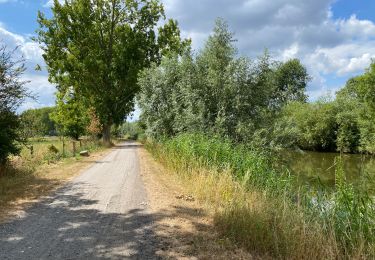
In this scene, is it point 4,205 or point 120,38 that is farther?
point 120,38

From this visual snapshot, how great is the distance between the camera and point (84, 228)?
23.7 ft

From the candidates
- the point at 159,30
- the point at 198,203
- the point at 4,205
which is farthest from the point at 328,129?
Result: the point at 4,205

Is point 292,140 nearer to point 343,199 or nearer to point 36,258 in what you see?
point 343,199

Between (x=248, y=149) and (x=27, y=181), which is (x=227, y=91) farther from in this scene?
(x=27, y=181)

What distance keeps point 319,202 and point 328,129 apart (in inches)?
1539

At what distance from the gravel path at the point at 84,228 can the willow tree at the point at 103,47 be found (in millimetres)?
29969

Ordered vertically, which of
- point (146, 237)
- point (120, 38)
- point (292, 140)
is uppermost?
point (120, 38)

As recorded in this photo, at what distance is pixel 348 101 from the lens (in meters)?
43.8

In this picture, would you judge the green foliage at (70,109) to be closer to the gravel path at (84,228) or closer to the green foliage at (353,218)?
the gravel path at (84,228)

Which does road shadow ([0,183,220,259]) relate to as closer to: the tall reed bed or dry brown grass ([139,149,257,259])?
dry brown grass ([139,149,257,259])

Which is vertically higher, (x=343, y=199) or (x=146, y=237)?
(x=343, y=199)

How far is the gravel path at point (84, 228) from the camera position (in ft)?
19.4

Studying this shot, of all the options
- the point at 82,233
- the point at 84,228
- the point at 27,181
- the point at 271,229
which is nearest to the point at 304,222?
the point at 271,229

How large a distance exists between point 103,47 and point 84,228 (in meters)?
35.8
